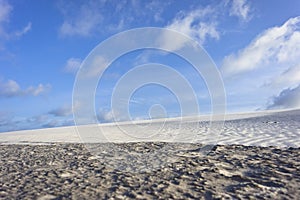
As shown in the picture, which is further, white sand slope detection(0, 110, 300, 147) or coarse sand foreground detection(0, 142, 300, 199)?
white sand slope detection(0, 110, 300, 147)

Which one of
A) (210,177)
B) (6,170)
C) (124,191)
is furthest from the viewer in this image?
(6,170)

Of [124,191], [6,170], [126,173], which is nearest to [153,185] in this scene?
[124,191]

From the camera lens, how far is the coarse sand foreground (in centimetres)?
377

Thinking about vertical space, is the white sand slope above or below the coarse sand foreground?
above

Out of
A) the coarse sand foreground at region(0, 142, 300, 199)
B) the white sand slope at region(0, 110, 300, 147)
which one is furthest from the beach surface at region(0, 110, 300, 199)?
the white sand slope at region(0, 110, 300, 147)

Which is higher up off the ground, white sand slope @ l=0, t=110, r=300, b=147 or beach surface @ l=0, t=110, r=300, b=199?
white sand slope @ l=0, t=110, r=300, b=147

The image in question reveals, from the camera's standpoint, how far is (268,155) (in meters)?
5.80

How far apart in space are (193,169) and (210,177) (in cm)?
56

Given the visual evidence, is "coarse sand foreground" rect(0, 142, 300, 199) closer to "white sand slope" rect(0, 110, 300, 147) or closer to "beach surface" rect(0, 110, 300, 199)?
"beach surface" rect(0, 110, 300, 199)

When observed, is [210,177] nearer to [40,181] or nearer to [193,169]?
[193,169]

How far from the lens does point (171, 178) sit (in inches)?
176

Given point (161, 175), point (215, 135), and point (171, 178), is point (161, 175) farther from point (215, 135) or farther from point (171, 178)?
point (215, 135)

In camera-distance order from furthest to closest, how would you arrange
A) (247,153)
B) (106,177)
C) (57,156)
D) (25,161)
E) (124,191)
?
1. (57,156)
2. (25,161)
3. (247,153)
4. (106,177)
5. (124,191)

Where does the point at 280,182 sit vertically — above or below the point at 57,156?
below
